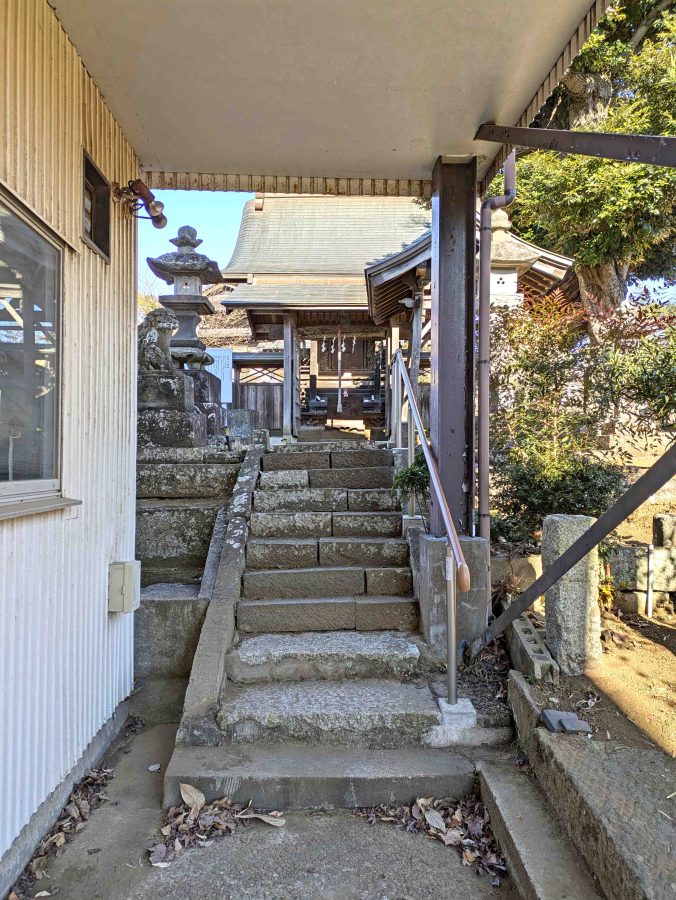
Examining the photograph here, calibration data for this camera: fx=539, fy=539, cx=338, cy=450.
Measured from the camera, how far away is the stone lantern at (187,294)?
7.15 metres

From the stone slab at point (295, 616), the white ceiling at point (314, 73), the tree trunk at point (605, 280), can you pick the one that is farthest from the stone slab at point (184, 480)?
the tree trunk at point (605, 280)

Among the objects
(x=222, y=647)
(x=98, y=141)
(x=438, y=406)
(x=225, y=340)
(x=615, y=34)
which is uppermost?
(x=615, y=34)

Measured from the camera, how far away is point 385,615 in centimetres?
350

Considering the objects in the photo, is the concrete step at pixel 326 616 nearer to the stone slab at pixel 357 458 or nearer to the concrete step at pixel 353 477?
the concrete step at pixel 353 477

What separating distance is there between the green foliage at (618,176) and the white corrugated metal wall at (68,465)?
8.32 m

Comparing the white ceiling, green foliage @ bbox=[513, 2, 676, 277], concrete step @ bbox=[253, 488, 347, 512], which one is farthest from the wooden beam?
green foliage @ bbox=[513, 2, 676, 277]

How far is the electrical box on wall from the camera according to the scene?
301cm

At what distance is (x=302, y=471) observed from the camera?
15.4 feet

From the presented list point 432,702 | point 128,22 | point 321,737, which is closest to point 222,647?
point 321,737

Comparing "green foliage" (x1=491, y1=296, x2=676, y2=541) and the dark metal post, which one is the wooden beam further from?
"green foliage" (x1=491, y1=296, x2=676, y2=541)

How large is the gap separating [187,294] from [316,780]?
260 inches

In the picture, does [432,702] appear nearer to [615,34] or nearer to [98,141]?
[98,141]

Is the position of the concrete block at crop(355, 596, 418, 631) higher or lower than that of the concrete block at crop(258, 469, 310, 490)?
lower

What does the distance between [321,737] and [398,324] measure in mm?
7988
